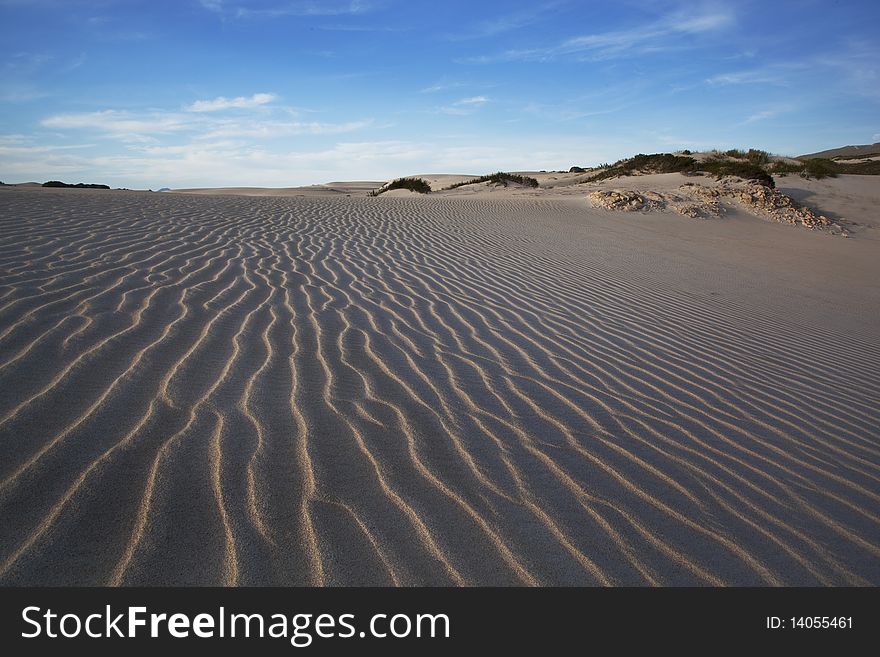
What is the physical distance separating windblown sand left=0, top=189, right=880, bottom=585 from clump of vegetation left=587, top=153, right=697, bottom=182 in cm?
1841

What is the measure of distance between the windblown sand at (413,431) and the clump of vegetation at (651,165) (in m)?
18.4

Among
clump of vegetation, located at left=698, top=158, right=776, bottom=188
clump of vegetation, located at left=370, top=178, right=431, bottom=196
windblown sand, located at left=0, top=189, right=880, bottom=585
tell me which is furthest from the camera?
clump of vegetation, located at left=370, top=178, right=431, bottom=196

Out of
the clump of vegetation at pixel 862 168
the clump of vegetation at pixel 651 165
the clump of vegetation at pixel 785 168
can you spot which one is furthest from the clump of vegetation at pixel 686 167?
the clump of vegetation at pixel 862 168

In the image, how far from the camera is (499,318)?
16.9 ft

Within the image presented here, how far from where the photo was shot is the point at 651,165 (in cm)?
2472

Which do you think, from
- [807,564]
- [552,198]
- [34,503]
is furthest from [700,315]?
[552,198]

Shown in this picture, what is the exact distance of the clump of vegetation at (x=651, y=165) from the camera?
23.0 m

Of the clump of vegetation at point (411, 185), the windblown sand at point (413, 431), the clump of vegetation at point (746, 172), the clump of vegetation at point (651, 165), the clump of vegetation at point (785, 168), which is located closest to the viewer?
the windblown sand at point (413, 431)

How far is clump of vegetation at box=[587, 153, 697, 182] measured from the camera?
75.6 ft
